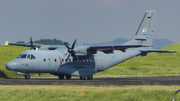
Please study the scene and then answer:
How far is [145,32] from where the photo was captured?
129 feet

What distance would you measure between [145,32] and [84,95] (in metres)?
23.4

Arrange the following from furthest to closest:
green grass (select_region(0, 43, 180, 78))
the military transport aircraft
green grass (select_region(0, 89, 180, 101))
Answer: green grass (select_region(0, 43, 180, 78)) → the military transport aircraft → green grass (select_region(0, 89, 180, 101))

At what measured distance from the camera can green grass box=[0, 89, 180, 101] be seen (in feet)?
58.0

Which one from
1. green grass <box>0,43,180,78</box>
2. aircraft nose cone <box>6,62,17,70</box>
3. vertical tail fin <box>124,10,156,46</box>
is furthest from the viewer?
green grass <box>0,43,180,78</box>

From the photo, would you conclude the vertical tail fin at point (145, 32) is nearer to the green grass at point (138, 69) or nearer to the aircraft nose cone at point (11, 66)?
the green grass at point (138, 69)

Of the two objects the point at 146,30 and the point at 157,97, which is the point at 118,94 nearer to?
the point at 157,97

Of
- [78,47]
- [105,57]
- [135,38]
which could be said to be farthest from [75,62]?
[135,38]

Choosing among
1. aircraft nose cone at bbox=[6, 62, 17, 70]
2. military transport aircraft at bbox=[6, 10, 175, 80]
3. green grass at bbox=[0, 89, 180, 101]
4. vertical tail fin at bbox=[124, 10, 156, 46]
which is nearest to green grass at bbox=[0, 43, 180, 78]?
military transport aircraft at bbox=[6, 10, 175, 80]

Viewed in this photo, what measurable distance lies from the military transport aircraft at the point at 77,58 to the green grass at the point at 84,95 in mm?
10123

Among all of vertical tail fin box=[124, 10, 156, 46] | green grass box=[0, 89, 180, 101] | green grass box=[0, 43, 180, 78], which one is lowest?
green grass box=[0, 43, 180, 78]

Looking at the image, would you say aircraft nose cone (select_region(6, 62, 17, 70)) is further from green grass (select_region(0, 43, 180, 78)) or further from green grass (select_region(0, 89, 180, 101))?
green grass (select_region(0, 43, 180, 78))

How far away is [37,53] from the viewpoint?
3025 centimetres

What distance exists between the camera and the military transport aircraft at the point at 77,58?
96.5 feet

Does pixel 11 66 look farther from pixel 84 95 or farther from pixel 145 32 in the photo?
pixel 145 32
